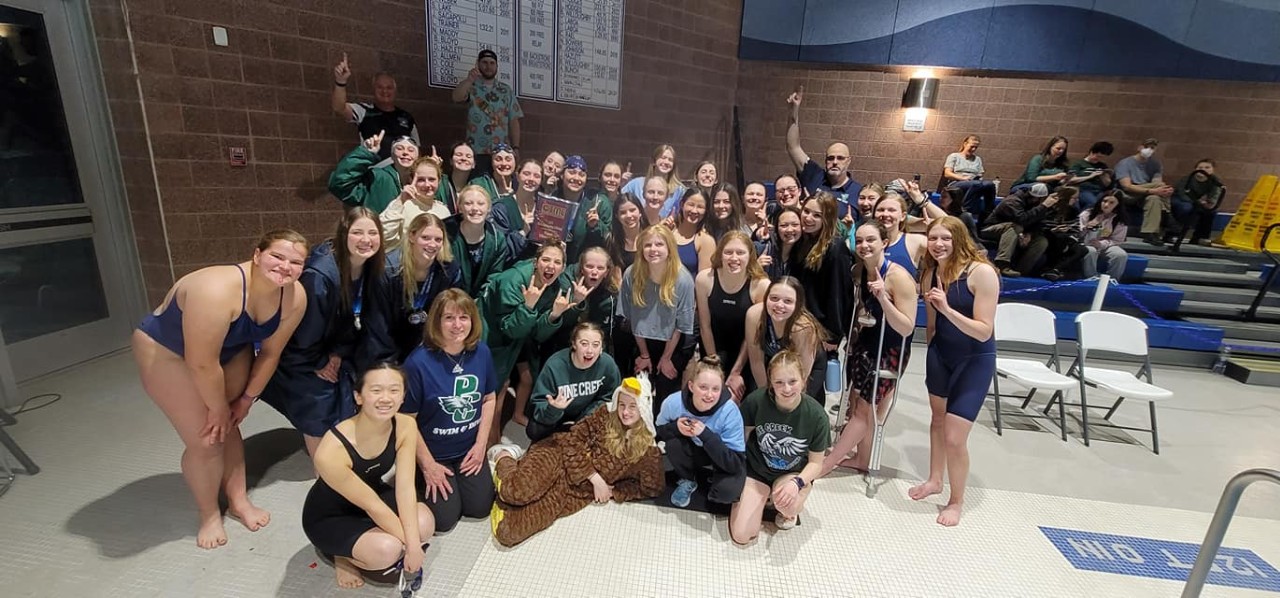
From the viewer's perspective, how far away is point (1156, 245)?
6.45m

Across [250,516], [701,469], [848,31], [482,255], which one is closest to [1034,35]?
[848,31]

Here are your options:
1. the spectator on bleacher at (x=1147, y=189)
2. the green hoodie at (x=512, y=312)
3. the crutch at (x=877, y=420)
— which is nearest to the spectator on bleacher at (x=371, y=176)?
the green hoodie at (x=512, y=312)

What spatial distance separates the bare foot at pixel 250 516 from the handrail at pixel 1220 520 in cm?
338

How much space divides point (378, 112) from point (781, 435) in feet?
12.3

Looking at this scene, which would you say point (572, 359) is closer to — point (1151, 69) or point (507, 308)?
point (507, 308)

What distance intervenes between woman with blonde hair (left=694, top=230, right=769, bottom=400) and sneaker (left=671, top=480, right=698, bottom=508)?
554 mm

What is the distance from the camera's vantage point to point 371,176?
321 centimetres

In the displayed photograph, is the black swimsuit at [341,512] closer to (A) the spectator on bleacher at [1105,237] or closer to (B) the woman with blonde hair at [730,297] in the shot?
(B) the woman with blonde hair at [730,297]

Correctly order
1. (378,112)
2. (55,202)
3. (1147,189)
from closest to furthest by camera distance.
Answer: (55,202), (378,112), (1147,189)

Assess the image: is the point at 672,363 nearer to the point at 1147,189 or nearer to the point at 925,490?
the point at 925,490

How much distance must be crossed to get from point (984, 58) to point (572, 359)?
23.8 feet

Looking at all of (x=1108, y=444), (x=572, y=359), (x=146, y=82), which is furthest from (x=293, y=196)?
(x=1108, y=444)

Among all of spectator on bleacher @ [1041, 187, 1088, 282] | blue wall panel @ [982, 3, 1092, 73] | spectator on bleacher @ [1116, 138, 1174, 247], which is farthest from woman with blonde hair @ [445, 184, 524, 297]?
spectator on bleacher @ [1116, 138, 1174, 247]

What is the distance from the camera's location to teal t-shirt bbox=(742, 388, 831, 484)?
92.4 inches
